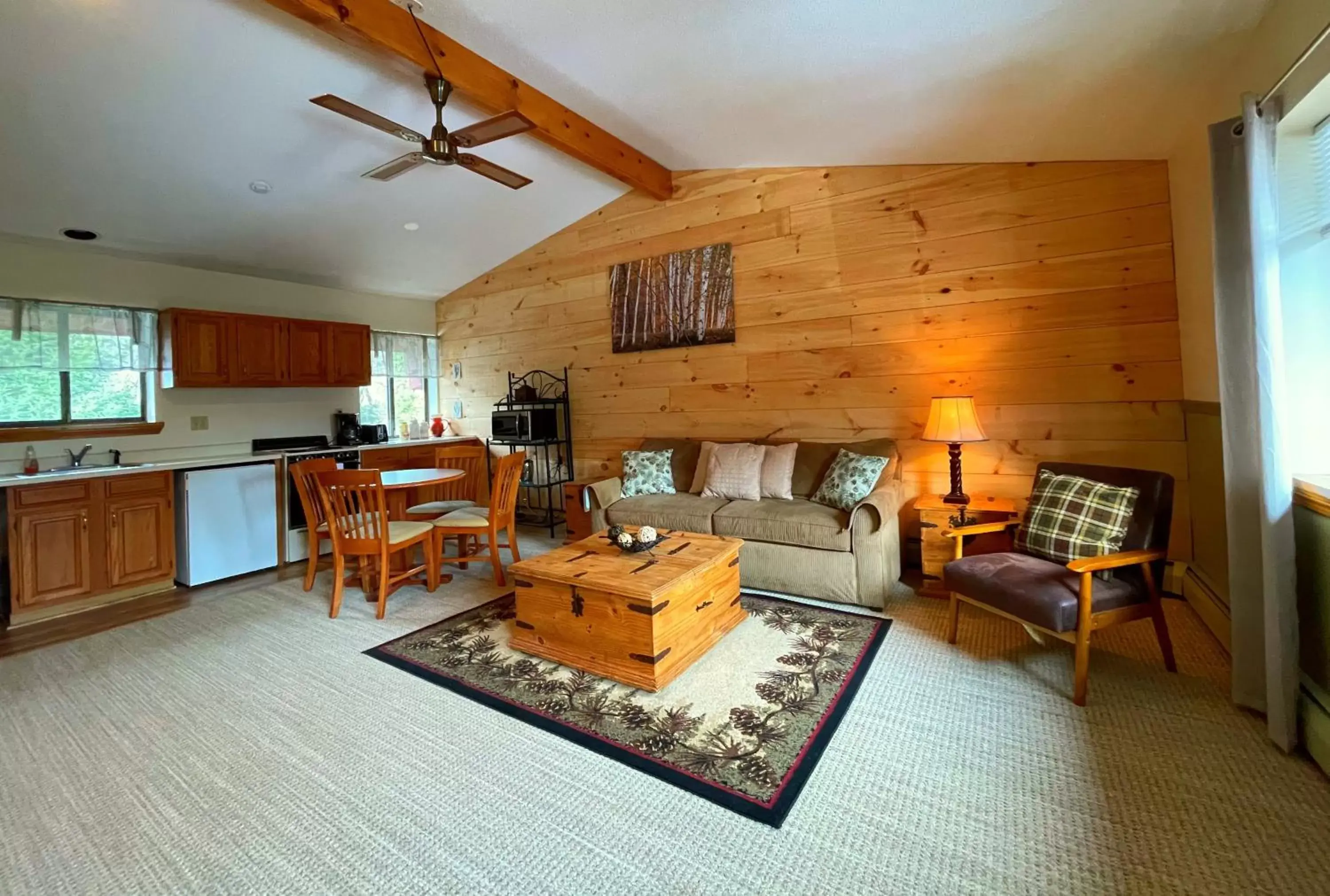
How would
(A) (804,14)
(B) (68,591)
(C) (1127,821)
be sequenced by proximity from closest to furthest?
Result: 1. (C) (1127,821)
2. (A) (804,14)
3. (B) (68,591)

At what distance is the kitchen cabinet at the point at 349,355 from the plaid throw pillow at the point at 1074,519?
5513mm

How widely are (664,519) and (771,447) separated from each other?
3.24 feet

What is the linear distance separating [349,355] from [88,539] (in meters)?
2.38

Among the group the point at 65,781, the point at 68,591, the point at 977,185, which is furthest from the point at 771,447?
the point at 68,591

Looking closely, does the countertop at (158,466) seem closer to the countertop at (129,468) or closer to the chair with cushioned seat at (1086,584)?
the countertop at (129,468)

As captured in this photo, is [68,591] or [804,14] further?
[68,591]

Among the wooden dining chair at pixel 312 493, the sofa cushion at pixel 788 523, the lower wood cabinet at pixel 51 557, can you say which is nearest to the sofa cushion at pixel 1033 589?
the sofa cushion at pixel 788 523

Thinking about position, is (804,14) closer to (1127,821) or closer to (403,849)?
(1127,821)

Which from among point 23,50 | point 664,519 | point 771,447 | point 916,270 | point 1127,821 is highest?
point 23,50

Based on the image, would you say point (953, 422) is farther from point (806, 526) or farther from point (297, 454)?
point (297, 454)

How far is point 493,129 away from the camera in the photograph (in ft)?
8.69

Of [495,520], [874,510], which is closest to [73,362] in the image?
[495,520]

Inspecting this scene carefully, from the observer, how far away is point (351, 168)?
3.71 m

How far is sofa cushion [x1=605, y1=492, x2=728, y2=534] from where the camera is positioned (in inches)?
142
